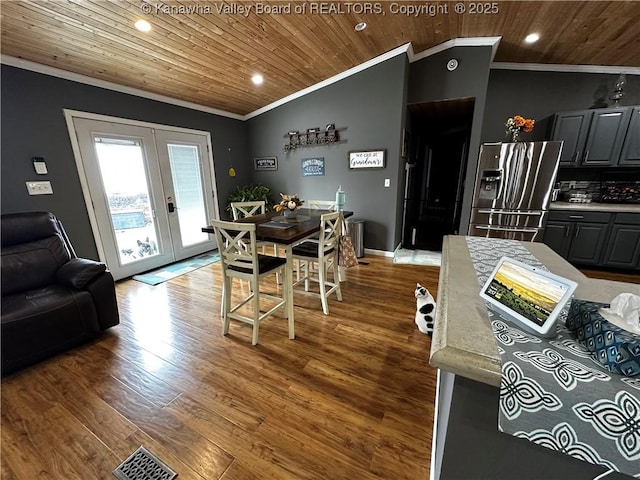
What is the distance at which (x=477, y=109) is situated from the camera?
3525 mm

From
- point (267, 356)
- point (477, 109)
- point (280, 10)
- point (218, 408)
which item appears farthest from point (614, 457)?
point (477, 109)

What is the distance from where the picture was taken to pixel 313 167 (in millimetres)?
4637

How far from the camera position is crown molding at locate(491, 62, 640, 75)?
3449 millimetres

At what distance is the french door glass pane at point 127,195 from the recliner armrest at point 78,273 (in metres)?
1.28

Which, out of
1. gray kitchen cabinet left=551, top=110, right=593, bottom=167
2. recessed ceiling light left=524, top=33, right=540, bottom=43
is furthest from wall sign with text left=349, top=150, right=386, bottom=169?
gray kitchen cabinet left=551, top=110, right=593, bottom=167

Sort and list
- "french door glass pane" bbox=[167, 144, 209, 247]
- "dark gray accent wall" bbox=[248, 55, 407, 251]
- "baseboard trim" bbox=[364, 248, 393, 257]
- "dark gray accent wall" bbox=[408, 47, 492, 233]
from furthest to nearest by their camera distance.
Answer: "baseboard trim" bbox=[364, 248, 393, 257], "french door glass pane" bbox=[167, 144, 209, 247], "dark gray accent wall" bbox=[248, 55, 407, 251], "dark gray accent wall" bbox=[408, 47, 492, 233]

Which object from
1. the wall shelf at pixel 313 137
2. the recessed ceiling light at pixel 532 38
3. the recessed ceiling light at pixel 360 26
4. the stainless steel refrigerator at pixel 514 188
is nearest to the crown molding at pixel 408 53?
the recessed ceiling light at pixel 532 38

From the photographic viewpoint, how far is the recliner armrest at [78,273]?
7.07ft

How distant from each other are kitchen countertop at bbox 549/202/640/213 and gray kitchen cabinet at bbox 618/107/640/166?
0.55m

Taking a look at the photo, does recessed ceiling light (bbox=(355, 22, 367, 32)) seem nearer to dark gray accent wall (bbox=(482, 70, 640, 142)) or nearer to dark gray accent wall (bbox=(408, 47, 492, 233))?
dark gray accent wall (bbox=(408, 47, 492, 233))

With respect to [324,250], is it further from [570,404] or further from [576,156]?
[576,156]

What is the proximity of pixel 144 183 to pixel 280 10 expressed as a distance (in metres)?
2.85

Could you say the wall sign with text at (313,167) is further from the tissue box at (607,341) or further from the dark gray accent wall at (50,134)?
the tissue box at (607,341)

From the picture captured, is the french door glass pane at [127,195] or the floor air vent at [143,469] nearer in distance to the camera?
the floor air vent at [143,469]
